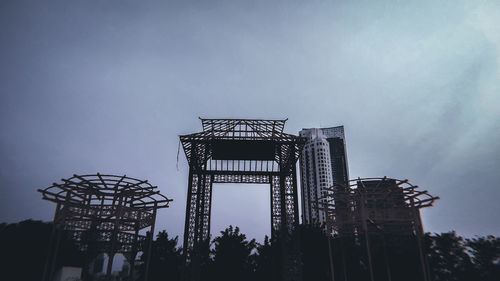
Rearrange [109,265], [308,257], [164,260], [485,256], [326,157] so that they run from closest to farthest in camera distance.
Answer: [109,265]
[485,256]
[308,257]
[164,260]
[326,157]

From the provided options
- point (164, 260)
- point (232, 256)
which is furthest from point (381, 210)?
point (164, 260)

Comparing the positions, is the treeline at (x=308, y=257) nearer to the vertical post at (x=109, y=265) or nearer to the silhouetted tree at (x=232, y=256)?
the silhouetted tree at (x=232, y=256)

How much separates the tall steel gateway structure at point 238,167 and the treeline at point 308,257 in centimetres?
156

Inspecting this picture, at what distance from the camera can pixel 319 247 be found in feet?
74.3

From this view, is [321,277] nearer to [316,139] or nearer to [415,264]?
[415,264]

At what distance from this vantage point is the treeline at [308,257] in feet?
58.9

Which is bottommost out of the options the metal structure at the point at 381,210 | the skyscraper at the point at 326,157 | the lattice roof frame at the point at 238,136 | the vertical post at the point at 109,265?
the vertical post at the point at 109,265

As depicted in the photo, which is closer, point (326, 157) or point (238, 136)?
point (238, 136)

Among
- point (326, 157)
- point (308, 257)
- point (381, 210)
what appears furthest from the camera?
point (326, 157)

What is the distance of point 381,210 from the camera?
13.5 meters

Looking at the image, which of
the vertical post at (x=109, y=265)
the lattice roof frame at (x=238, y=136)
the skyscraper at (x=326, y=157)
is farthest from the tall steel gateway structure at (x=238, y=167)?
the skyscraper at (x=326, y=157)

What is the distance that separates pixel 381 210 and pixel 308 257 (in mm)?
10895

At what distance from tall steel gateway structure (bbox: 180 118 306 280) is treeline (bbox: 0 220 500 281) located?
1562 mm

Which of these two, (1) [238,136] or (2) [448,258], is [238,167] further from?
(2) [448,258]
